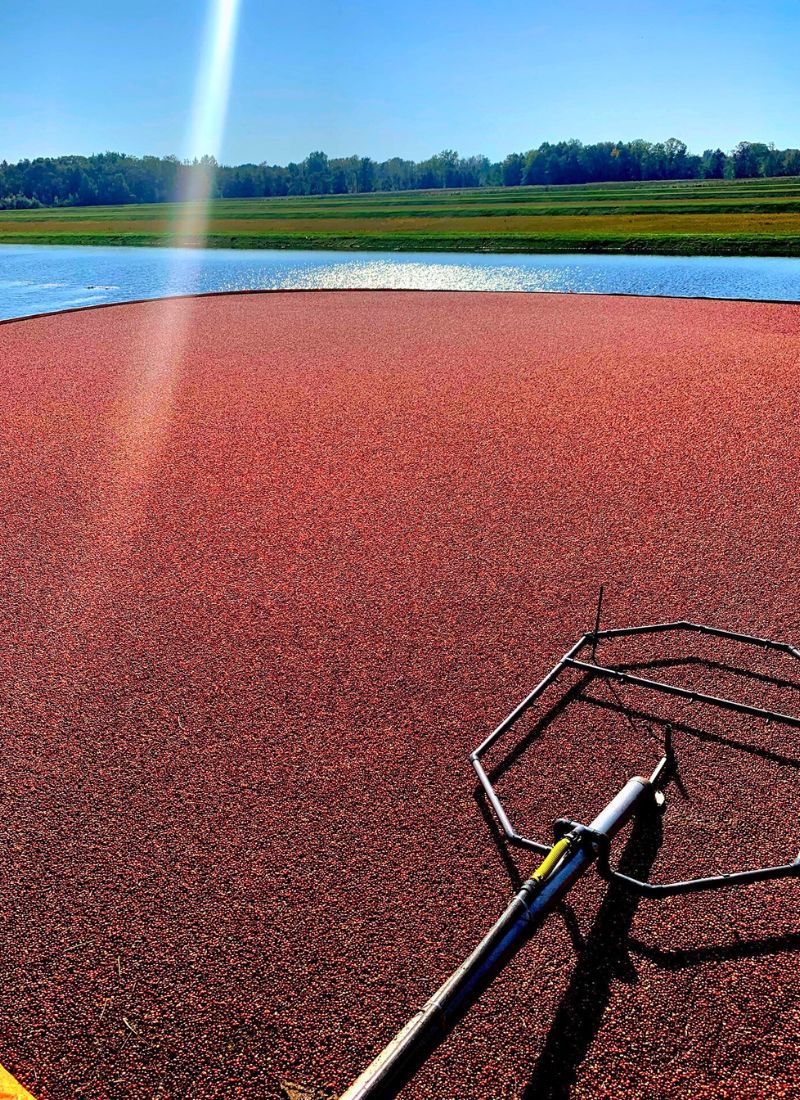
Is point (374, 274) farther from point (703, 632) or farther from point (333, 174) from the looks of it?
point (333, 174)

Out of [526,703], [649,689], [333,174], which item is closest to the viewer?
[526,703]

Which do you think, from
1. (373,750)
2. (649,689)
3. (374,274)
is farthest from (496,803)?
(374,274)

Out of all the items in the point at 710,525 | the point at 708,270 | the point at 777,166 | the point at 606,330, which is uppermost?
the point at 777,166

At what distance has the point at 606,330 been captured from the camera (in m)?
15.4

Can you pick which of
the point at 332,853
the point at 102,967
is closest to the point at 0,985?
the point at 102,967

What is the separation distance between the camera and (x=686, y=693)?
4.15 meters

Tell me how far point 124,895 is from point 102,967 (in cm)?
34

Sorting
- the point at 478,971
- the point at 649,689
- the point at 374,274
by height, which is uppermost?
the point at 374,274

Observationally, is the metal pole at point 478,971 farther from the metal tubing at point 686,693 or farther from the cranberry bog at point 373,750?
the metal tubing at point 686,693

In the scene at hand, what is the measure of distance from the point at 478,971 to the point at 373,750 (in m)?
1.81

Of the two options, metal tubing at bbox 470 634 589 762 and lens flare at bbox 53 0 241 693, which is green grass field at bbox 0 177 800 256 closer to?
lens flare at bbox 53 0 241 693

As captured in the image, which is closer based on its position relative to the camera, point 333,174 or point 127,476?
point 127,476

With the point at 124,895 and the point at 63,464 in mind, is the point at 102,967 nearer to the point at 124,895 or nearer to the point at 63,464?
the point at 124,895

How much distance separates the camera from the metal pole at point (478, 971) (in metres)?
2.09
